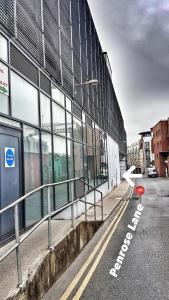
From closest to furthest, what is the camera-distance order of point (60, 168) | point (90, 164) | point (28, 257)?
point (28, 257) < point (60, 168) < point (90, 164)

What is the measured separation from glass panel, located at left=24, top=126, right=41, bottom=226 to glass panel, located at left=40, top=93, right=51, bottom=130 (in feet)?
2.86

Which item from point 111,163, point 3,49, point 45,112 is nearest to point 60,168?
point 45,112

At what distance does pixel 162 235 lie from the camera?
10.4 metres

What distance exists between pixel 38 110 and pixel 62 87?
3618mm

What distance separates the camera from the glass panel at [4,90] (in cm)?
751

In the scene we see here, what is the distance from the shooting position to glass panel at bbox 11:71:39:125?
8305mm

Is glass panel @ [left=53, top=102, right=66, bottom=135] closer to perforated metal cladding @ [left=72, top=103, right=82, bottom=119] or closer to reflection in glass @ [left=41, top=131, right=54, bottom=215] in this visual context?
reflection in glass @ [left=41, top=131, right=54, bottom=215]

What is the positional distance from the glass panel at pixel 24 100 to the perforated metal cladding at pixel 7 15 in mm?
1123

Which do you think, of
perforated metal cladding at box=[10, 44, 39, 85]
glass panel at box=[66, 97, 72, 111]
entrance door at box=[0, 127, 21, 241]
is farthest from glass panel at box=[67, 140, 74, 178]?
entrance door at box=[0, 127, 21, 241]

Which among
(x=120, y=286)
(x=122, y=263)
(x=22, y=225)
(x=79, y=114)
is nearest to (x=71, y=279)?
(x=120, y=286)

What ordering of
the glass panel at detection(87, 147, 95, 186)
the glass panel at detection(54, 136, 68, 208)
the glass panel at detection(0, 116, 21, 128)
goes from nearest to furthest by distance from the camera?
the glass panel at detection(0, 116, 21, 128), the glass panel at detection(54, 136, 68, 208), the glass panel at detection(87, 147, 95, 186)

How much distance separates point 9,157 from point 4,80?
1.82 meters

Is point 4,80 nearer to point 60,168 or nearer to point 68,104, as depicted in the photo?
point 60,168

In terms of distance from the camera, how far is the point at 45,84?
36.5ft
